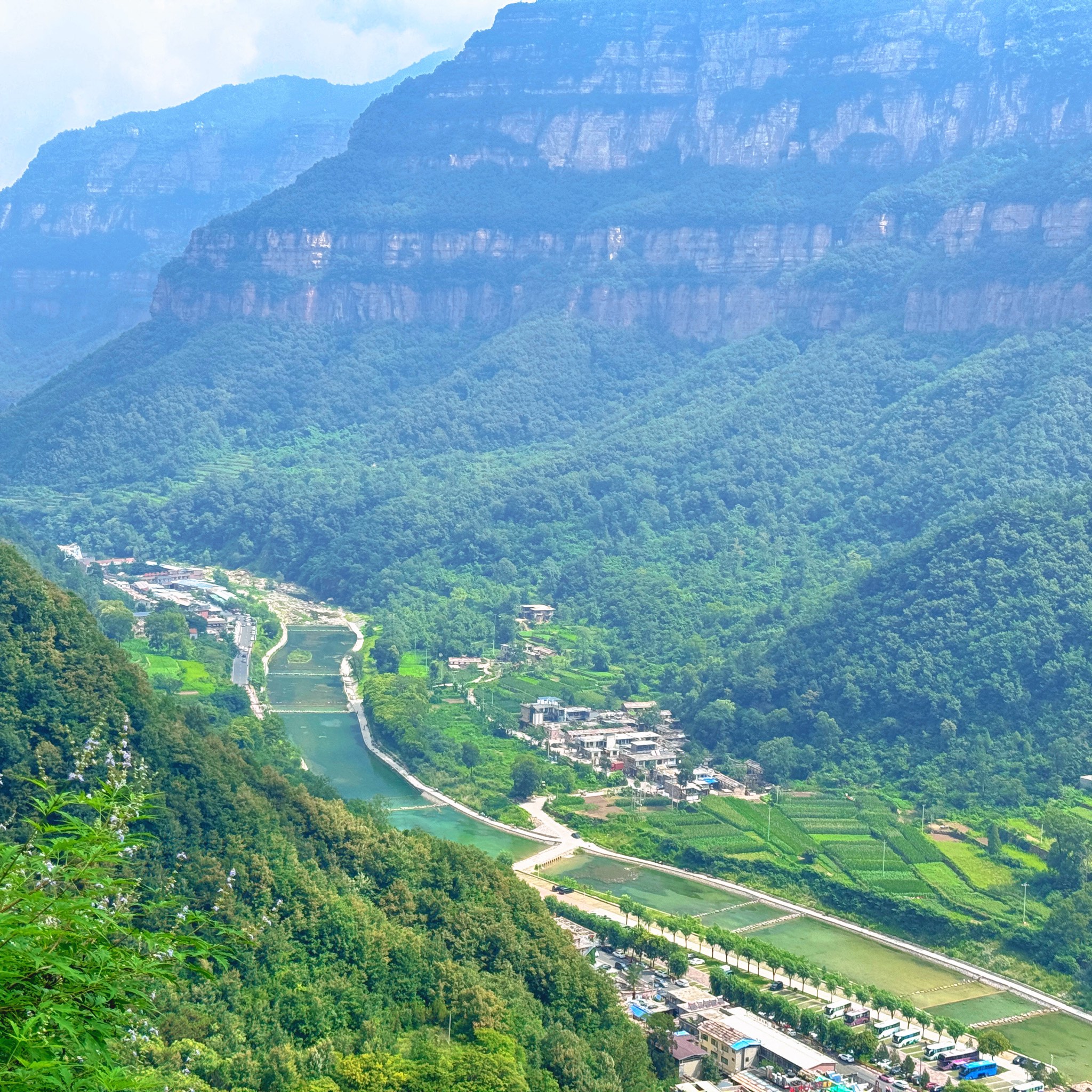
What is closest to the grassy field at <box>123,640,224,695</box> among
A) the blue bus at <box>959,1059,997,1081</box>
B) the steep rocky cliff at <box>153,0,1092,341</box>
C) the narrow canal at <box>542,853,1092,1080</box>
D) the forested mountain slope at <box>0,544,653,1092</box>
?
the narrow canal at <box>542,853,1092,1080</box>

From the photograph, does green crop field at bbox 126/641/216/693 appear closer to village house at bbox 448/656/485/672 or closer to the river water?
the river water

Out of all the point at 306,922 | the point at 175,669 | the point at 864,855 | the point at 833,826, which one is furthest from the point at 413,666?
the point at 306,922

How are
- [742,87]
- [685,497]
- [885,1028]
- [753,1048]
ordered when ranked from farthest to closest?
[742,87] < [685,497] < [885,1028] < [753,1048]

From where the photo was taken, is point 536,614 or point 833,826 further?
point 536,614

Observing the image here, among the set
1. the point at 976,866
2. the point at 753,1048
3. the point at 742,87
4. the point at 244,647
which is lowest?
the point at 753,1048

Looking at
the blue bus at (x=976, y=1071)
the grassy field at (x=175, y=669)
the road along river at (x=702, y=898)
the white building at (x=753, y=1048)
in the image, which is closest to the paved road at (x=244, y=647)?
the grassy field at (x=175, y=669)

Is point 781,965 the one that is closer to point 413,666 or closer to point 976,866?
point 976,866
